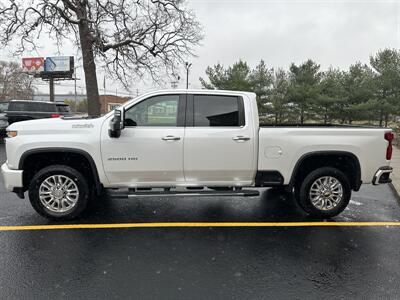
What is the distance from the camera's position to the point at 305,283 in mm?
3281

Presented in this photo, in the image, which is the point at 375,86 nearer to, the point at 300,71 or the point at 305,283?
the point at 300,71

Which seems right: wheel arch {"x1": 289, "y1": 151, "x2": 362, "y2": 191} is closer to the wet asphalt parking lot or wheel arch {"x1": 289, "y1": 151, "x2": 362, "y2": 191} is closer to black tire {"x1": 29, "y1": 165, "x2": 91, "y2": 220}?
the wet asphalt parking lot

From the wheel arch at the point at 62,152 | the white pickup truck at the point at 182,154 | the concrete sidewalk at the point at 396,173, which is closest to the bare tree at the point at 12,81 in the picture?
the concrete sidewalk at the point at 396,173

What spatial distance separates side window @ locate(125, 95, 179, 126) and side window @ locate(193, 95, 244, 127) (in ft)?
1.04

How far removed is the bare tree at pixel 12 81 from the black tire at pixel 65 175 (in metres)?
62.7

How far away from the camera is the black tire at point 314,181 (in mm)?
5051

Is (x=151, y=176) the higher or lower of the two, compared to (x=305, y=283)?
higher

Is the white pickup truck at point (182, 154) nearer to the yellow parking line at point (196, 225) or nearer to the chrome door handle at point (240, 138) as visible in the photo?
the chrome door handle at point (240, 138)

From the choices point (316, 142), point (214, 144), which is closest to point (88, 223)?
point (214, 144)

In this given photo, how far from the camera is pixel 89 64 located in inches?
806

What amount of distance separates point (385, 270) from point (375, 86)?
25768 mm

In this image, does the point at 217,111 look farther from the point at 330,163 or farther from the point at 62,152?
the point at 62,152

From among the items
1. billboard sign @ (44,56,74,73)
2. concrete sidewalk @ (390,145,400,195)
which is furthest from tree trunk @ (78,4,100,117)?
billboard sign @ (44,56,74,73)

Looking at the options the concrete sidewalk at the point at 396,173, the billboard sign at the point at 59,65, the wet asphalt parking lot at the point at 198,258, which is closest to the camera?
the wet asphalt parking lot at the point at 198,258
